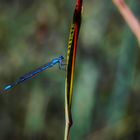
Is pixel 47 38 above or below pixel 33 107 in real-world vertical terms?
above

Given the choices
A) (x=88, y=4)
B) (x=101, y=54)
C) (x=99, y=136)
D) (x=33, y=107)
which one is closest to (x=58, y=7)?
(x=88, y=4)

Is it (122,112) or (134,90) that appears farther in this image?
(134,90)

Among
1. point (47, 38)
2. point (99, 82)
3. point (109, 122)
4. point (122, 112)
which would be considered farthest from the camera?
point (47, 38)

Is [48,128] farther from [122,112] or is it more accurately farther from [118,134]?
[122,112]

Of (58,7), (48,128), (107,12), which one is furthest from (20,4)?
(48,128)

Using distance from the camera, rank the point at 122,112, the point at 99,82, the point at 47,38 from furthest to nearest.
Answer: the point at 47,38
the point at 99,82
the point at 122,112

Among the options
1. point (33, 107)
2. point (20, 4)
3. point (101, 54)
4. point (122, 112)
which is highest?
point (20, 4)

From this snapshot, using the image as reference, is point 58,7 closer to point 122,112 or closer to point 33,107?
point 33,107
